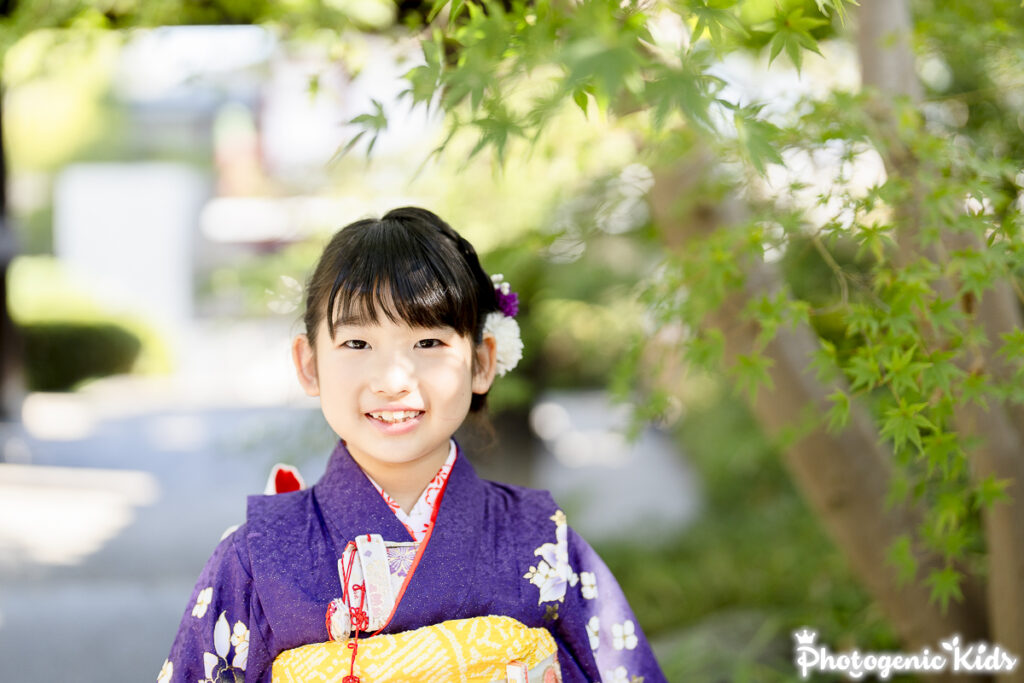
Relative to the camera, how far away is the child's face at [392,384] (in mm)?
1507

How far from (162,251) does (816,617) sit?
36.7 feet

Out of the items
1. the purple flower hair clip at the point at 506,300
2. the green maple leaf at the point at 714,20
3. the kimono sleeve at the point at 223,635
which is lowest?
the kimono sleeve at the point at 223,635

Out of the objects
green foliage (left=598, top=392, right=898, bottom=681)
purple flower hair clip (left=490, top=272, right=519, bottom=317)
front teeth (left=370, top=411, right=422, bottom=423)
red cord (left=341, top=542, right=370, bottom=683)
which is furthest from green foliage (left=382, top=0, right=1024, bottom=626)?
green foliage (left=598, top=392, right=898, bottom=681)

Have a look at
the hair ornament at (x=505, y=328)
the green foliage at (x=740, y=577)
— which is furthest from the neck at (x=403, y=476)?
the green foliage at (x=740, y=577)

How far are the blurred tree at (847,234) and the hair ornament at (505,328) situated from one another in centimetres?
33

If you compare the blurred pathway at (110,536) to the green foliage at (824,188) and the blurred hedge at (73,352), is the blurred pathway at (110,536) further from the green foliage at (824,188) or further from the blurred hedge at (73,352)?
the green foliage at (824,188)

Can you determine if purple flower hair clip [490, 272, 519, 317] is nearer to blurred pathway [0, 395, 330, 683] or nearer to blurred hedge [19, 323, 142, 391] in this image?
blurred pathway [0, 395, 330, 683]

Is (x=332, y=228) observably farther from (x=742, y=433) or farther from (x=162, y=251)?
(x=162, y=251)

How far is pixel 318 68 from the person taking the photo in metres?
2.57

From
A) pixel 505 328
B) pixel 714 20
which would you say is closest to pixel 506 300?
pixel 505 328

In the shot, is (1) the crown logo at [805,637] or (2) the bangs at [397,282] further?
(1) the crown logo at [805,637]

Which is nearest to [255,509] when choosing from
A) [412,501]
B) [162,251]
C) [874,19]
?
[412,501]

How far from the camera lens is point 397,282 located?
151 centimetres

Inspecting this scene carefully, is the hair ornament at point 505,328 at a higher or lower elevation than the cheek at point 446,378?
higher
